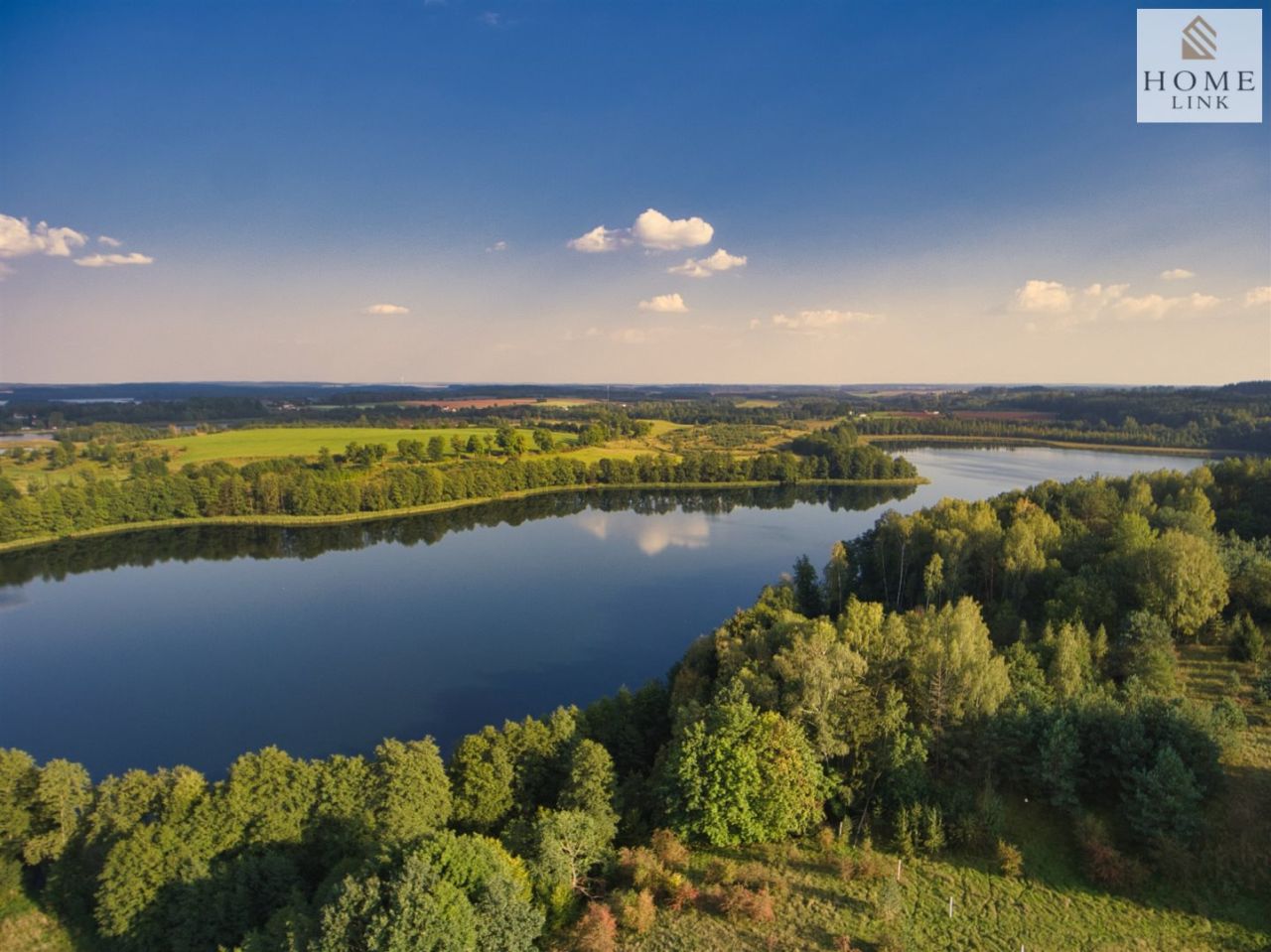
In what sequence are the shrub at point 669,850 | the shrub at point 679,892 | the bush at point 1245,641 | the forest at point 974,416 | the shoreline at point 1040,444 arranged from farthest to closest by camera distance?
the forest at point 974,416, the shoreline at point 1040,444, the bush at point 1245,641, the shrub at point 669,850, the shrub at point 679,892

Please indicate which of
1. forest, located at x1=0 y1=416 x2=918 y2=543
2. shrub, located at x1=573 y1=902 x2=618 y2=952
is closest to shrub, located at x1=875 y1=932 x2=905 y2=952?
shrub, located at x1=573 y1=902 x2=618 y2=952

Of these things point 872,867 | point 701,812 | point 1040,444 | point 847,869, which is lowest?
point 847,869

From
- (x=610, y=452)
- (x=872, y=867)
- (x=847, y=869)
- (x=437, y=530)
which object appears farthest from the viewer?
(x=610, y=452)

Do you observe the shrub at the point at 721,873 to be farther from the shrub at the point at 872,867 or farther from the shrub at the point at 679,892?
the shrub at the point at 872,867

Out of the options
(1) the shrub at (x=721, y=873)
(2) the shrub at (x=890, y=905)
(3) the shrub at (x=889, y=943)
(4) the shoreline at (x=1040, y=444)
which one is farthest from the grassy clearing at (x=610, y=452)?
(3) the shrub at (x=889, y=943)

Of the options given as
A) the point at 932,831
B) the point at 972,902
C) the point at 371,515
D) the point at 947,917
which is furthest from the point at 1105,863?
the point at 371,515

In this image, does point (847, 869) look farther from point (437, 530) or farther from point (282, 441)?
point (282, 441)
